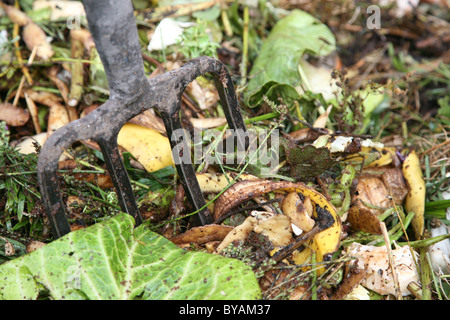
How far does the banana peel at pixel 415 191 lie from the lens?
1.87 meters

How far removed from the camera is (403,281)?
5.04ft

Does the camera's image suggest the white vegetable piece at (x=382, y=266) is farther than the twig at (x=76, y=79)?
No

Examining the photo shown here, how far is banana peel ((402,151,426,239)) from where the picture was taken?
1870 millimetres

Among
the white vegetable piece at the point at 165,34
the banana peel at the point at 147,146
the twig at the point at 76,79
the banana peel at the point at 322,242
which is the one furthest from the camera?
the white vegetable piece at the point at 165,34

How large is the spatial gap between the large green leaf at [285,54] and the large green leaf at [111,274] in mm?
1059

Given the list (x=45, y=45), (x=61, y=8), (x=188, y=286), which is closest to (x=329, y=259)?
(x=188, y=286)

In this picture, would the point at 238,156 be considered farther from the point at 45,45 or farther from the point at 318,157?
the point at 45,45

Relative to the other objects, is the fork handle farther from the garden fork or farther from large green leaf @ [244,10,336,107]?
large green leaf @ [244,10,336,107]

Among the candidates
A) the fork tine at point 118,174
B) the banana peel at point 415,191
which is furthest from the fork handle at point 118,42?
the banana peel at point 415,191

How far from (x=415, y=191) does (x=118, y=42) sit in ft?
4.97

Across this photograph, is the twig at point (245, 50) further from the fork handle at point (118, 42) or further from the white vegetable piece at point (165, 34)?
the fork handle at point (118, 42)

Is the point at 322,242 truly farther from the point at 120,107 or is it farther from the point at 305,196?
the point at 120,107

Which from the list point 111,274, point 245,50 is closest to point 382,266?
point 111,274

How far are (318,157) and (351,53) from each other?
166 centimetres
